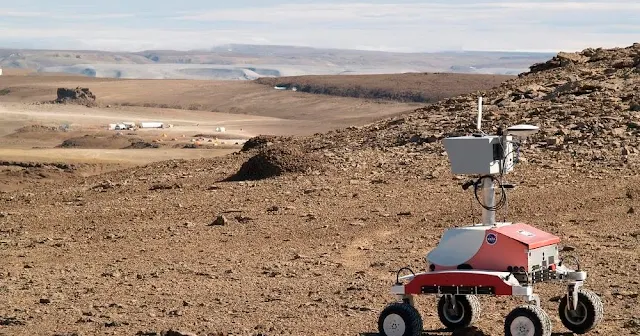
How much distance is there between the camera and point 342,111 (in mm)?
99062

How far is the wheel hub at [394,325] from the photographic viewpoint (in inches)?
324

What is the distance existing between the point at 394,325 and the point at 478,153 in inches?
52.2

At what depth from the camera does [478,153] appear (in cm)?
820

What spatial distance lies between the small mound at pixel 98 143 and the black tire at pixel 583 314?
149ft

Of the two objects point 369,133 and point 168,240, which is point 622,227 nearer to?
point 168,240

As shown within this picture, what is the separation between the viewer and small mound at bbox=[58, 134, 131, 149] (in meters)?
53.5

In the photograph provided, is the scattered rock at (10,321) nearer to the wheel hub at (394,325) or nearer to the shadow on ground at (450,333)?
the shadow on ground at (450,333)

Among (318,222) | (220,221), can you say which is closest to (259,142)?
(220,221)

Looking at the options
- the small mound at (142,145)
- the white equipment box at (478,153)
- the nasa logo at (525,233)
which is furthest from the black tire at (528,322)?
the small mound at (142,145)

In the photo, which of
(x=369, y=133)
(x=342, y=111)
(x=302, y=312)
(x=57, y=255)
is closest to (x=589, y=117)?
(x=369, y=133)

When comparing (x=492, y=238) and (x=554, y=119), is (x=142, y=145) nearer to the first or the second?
(x=554, y=119)

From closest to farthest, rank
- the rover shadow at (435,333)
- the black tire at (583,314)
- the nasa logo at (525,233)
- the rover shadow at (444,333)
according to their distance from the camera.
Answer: the nasa logo at (525,233) → the black tire at (583,314) → the rover shadow at (444,333) → the rover shadow at (435,333)

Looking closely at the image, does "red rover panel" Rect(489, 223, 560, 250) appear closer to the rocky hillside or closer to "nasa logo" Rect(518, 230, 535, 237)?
"nasa logo" Rect(518, 230, 535, 237)

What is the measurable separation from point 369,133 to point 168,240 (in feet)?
26.3
